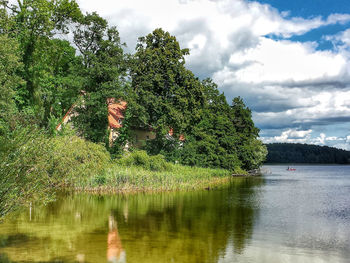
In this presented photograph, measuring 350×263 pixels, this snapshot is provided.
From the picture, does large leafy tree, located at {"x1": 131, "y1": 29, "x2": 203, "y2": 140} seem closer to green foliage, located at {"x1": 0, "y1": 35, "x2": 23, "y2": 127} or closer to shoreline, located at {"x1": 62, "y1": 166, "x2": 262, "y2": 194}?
shoreline, located at {"x1": 62, "y1": 166, "x2": 262, "y2": 194}

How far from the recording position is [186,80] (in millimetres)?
46812

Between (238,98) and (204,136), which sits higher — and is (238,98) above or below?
above

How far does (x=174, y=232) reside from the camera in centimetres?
1838

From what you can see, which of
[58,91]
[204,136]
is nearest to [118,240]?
[58,91]

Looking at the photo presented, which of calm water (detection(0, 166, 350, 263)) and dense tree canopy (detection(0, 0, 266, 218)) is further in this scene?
dense tree canopy (detection(0, 0, 266, 218))

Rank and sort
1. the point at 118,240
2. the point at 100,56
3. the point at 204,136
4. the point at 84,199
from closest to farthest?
the point at 118,240 → the point at 84,199 → the point at 100,56 → the point at 204,136

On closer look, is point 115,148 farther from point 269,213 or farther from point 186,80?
point 269,213

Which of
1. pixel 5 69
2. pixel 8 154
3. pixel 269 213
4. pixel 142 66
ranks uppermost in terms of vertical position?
pixel 142 66

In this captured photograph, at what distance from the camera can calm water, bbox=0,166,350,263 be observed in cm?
1407

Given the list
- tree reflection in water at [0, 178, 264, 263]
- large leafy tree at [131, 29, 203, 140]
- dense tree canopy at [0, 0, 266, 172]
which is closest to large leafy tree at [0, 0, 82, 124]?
dense tree canopy at [0, 0, 266, 172]

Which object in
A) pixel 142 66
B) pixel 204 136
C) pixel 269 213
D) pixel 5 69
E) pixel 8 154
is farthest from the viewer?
pixel 204 136

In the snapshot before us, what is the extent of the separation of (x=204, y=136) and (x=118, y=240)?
41.2m

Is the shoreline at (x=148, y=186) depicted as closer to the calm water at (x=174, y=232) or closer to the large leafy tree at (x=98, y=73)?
the calm water at (x=174, y=232)

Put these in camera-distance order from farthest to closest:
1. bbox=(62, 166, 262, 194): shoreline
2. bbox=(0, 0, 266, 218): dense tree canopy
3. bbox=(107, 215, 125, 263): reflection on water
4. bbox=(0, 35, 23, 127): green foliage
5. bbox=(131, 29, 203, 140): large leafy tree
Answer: bbox=(131, 29, 203, 140): large leafy tree
bbox=(0, 0, 266, 218): dense tree canopy
bbox=(62, 166, 262, 194): shoreline
bbox=(0, 35, 23, 127): green foliage
bbox=(107, 215, 125, 263): reflection on water
